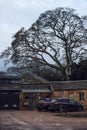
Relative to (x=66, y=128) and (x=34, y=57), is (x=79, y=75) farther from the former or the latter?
(x=66, y=128)

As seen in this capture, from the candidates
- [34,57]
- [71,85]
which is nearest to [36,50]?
[34,57]

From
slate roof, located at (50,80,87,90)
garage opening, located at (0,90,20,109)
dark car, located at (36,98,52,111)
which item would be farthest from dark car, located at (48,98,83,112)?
garage opening, located at (0,90,20,109)

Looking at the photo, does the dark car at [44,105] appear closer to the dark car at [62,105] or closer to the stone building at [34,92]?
the dark car at [62,105]

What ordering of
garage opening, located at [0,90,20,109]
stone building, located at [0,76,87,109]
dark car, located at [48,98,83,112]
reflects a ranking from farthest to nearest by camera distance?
stone building, located at [0,76,87,109]
garage opening, located at [0,90,20,109]
dark car, located at [48,98,83,112]

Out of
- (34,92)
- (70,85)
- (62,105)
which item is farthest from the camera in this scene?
(70,85)

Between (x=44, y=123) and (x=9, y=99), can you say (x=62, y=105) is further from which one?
(x=44, y=123)

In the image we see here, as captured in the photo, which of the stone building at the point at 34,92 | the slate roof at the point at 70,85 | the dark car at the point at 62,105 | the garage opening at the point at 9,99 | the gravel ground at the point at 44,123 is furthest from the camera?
the slate roof at the point at 70,85

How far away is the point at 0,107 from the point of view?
64125 mm

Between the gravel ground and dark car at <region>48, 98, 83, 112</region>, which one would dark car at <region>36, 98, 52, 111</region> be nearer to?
dark car at <region>48, 98, 83, 112</region>

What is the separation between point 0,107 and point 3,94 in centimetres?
318

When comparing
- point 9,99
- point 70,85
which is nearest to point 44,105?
point 9,99

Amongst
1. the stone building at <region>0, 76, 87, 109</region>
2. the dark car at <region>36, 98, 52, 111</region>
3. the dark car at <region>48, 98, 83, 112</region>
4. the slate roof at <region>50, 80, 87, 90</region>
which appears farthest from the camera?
the slate roof at <region>50, 80, 87, 90</region>

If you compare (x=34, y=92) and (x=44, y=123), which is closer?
(x=44, y=123)

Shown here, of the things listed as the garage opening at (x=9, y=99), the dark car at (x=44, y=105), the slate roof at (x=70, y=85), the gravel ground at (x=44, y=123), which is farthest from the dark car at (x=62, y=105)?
the gravel ground at (x=44, y=123)
